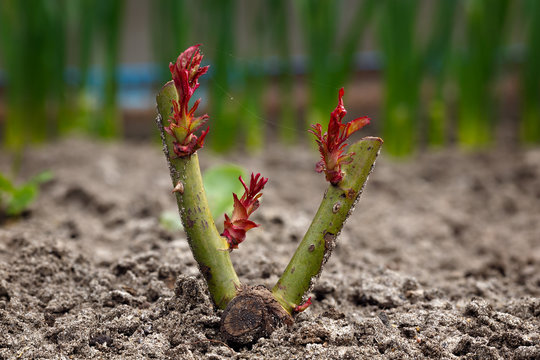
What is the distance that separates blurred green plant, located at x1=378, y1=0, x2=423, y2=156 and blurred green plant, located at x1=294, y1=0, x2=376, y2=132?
0.10m

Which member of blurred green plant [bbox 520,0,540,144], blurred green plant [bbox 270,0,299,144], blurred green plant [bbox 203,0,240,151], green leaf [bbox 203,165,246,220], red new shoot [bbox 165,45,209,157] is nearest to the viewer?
red new shoot [bbox 165,45,209,157]

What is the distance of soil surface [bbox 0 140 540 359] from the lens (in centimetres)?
78

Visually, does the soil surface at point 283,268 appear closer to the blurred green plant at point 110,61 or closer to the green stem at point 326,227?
the green stem at point 326,227

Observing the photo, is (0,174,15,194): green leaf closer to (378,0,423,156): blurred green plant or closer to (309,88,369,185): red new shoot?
(309,88,369,185): red new shoot

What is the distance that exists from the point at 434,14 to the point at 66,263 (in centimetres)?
204

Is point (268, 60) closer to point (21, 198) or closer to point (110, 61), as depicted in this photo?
point (110, 61)

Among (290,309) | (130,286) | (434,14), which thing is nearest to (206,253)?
(290,309)

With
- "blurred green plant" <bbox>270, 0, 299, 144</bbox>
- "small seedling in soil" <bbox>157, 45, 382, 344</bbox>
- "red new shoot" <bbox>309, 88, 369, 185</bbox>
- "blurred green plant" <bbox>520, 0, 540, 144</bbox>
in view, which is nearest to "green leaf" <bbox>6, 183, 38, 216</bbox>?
"small seedling in soil" <bbox>157, 45, 382, 344</bbox>

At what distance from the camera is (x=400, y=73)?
235cm

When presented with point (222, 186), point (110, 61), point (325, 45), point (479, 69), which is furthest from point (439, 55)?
point (222, 186)

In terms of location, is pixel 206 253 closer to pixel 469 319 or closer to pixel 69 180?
pixel 469 319

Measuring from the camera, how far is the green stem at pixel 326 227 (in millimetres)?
745

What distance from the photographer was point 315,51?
2350 millimetres

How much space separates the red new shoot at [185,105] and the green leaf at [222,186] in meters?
0.50
